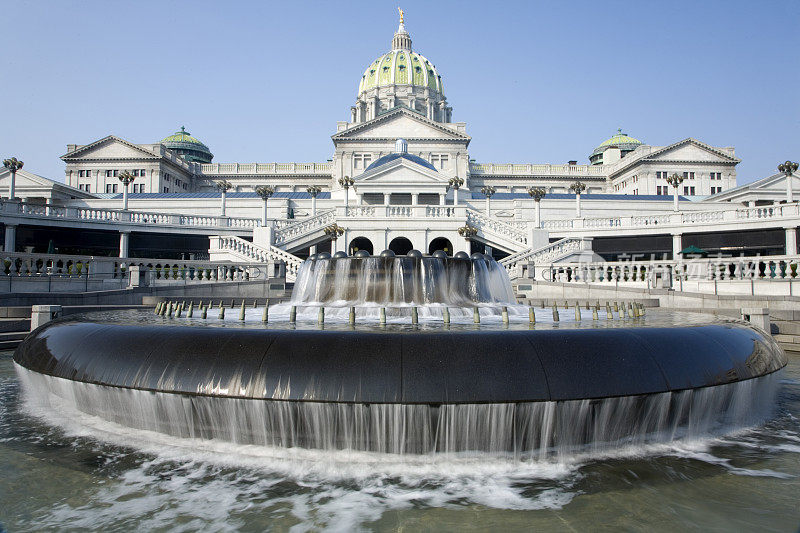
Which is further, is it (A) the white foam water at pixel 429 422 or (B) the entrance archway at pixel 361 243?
(B) the entrance archway at pixel 361 243

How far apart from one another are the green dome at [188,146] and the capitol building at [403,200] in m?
0.45

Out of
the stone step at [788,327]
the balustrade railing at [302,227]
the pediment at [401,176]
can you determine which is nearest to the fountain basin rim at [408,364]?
the stone step at [788,327]

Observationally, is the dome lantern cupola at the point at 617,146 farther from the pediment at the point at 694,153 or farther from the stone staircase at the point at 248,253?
the stone staircase at the point at 248,253

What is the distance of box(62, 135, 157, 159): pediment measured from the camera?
298ft

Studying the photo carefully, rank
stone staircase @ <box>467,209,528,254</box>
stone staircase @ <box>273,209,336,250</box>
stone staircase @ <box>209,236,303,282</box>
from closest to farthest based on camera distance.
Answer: stone staircase @ <box>209,236,303,282</box> < stone staircase @ <box>273,209,336,250</box> < stone staircase @ <box>467,209,528,254</box>

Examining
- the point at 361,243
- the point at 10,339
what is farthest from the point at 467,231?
the point at 10,339

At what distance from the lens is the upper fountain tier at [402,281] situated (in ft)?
57.8

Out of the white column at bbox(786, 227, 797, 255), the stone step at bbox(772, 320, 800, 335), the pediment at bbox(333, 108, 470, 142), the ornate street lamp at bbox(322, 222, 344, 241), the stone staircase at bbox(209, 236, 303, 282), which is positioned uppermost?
the pediment at bbox(333, 108, 470, 142)

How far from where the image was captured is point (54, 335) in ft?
29.7

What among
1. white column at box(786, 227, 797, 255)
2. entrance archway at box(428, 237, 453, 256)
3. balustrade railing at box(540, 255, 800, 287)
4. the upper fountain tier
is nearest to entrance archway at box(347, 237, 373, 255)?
entrance archway at box(428, 237, 453, 256)

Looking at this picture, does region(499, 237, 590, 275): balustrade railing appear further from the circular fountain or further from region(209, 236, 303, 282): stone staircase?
the circular fountain

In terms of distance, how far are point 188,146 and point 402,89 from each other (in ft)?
175

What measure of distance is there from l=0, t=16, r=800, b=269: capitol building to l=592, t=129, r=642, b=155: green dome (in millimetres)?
537

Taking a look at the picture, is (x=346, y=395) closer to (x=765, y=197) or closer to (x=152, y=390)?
(x=152, y=390)
